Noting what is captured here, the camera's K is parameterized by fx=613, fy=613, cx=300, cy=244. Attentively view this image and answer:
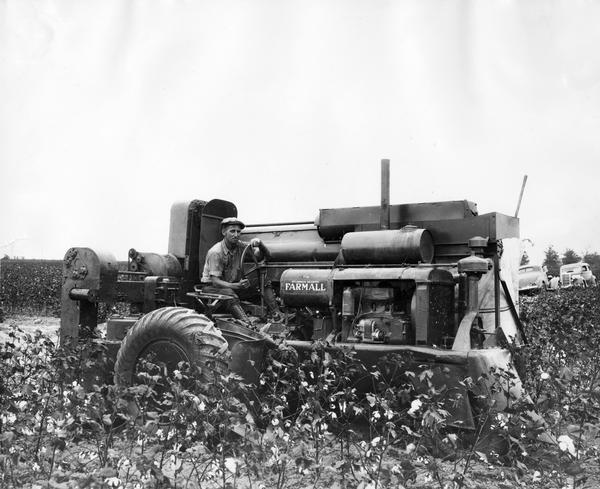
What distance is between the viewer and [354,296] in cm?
584

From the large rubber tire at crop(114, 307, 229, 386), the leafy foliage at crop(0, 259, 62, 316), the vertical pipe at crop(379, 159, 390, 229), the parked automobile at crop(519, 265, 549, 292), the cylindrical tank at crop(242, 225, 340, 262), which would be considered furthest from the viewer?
the parked automobile at crop(519, 265, 549, 292)

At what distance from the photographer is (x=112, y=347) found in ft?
20.8

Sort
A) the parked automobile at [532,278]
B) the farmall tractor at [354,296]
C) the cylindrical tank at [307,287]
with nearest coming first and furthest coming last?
the farmall tractor at [354,296] < the cylindrical tank at [307,287] < the parked automobile at [532,278]

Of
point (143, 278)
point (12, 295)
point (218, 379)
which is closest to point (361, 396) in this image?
point (218, 379)

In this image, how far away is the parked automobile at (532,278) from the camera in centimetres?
2619

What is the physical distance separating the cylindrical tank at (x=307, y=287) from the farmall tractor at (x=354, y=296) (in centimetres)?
1

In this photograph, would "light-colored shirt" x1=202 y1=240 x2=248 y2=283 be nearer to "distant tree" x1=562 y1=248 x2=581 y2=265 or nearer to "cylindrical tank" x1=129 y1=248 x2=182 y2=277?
"cylindrical tank" x1=129 y1=248 x2=182 y2=277

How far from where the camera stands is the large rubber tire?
17.1 ft

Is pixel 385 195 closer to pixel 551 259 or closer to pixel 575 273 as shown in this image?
pixel 575 273

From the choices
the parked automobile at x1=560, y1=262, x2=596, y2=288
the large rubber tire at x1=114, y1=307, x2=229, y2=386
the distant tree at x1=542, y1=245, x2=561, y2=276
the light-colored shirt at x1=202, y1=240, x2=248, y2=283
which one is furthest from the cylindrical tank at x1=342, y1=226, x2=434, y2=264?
the distant tree at x1=542, y1=245, x2=561, y2=276

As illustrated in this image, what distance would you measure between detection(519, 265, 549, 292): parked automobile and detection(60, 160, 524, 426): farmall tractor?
20.9 m

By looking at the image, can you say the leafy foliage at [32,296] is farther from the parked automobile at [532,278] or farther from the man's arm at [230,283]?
the parked automobile at [532,278]

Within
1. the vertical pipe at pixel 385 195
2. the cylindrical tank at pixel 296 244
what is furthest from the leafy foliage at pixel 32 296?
the vertical pipe at pixel 385 195

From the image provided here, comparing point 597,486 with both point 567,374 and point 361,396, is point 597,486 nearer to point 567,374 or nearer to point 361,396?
point 567,374
